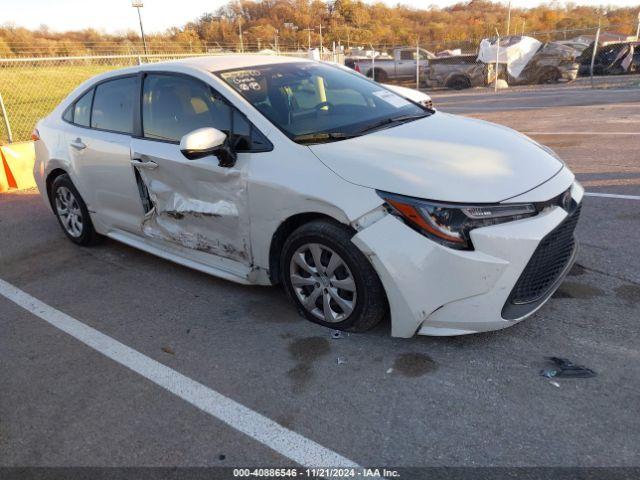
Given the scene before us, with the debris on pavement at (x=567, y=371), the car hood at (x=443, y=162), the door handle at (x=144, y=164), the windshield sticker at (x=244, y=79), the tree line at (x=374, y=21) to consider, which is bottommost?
the debris on pavement at (x=567, y=371)

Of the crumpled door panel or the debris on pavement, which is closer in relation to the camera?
the debris on pavement

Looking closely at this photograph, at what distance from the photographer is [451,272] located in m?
2.63

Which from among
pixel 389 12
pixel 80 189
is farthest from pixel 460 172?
pixel 389 12

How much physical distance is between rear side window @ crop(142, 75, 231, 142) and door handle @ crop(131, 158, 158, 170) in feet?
0.65

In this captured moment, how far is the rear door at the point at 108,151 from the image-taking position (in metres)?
4.17

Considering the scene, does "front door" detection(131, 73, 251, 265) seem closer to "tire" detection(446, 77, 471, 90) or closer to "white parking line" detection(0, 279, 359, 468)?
"white parking line" detection(0, 279, 359, 468)

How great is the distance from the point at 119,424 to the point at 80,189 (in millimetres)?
2828

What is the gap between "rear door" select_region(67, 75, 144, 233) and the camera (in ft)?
13.7

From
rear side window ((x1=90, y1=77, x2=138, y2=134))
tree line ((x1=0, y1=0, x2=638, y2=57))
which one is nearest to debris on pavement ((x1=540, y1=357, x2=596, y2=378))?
rear side window ((x1=90, y1=77, x2=138, y2=134))

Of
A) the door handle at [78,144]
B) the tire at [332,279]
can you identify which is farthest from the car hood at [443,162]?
the door handle at [78,144]

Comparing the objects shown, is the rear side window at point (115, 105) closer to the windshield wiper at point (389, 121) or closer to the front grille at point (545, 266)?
the windshield wiper at point (389, 121)

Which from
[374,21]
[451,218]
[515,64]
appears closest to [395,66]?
[515,64]

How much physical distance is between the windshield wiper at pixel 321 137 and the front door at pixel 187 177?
37cm

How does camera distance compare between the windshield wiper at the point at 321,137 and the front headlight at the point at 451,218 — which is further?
the windshield wiper at the point at 321,137
